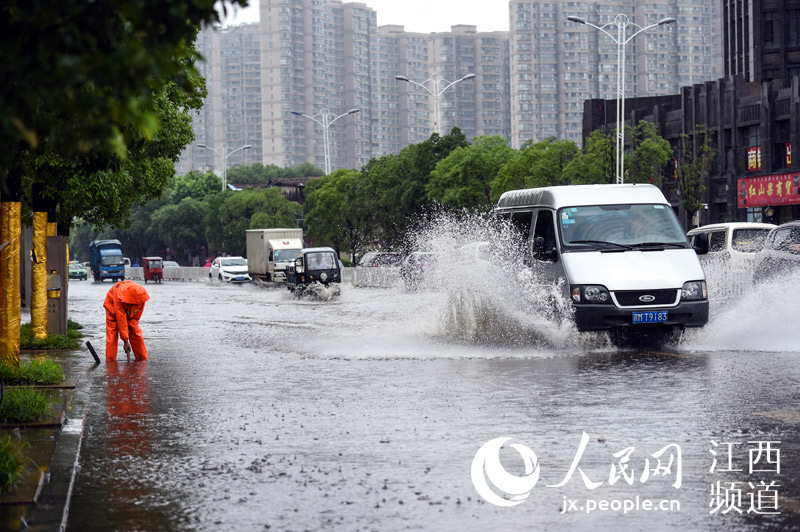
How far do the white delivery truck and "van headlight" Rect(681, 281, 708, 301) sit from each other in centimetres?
4158

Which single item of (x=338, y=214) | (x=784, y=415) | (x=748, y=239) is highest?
(x=338, y=214)

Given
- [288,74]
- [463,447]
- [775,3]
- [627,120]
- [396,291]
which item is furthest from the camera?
[288,74]

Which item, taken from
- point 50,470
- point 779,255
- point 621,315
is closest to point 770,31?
point 779,255

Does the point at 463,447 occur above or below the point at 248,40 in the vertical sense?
below

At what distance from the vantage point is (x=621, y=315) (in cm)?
1569

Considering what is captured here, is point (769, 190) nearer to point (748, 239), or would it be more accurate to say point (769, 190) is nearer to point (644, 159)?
point (644, 159)

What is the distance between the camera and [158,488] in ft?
24.0

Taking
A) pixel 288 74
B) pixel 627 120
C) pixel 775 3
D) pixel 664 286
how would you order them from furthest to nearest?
pixel 288 74, pixel 627 120, pixel 775 3, pixel 664 286

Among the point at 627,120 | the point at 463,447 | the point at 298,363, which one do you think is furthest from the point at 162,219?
the point at 463,447

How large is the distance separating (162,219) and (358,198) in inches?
1822

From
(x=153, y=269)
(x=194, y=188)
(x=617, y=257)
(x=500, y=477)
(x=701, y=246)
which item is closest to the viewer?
(x=500, y=477)

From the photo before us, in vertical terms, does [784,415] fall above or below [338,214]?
below

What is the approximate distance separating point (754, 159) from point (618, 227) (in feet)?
Answer: 151

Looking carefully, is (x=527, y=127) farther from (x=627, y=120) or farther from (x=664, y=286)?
(x=664, y=286)
